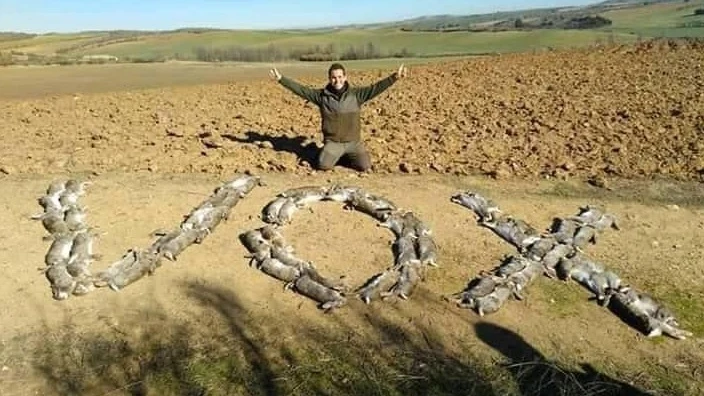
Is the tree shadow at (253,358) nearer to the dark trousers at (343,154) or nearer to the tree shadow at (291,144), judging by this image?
the dark trousers at (343,154)

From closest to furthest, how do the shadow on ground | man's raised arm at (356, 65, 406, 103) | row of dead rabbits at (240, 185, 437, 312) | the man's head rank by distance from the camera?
the shadow on ground
row of dead rabbits at (240, 185, 437, 312)
man's raised arm at (356, 65, 406, 103)
the man's head

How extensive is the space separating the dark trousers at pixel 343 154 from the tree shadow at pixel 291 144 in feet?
0.95

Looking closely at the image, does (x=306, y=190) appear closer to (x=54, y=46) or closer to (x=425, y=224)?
(x=425, y=224)

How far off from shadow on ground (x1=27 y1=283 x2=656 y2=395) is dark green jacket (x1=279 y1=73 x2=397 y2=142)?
390cm

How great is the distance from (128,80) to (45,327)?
2087cm

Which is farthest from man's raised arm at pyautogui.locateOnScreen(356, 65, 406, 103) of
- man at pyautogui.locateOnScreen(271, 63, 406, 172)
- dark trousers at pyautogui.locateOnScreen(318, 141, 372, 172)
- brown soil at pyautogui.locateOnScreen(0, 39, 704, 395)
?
brown soil at pyautogui.locateOnScreen(0, 39, 704, 395)

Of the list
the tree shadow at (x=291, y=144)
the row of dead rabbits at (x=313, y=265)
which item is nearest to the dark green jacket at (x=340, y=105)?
the tree shadow at (x=291, y=144)

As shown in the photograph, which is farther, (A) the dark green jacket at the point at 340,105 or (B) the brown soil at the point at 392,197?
(A) the dark green jacket at the point at 340,105

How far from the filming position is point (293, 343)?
580 centimetres

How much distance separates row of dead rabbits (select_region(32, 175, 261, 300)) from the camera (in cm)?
693

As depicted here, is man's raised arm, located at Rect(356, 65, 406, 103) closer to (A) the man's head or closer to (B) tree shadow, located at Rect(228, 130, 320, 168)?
(A) the man's head

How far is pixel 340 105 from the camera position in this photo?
9578mm

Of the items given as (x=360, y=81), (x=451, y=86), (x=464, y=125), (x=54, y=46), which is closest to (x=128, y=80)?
(x=360, y=81)

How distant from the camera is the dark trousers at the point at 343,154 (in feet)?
32.3
